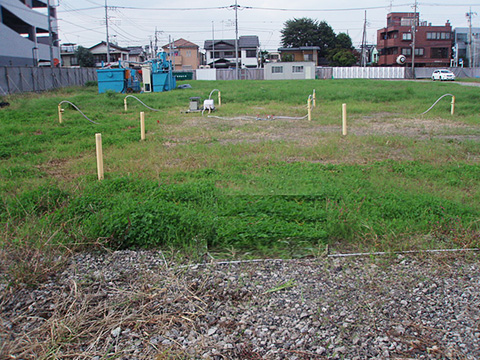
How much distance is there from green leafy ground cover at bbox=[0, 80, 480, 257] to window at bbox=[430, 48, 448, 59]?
61045 millimetres

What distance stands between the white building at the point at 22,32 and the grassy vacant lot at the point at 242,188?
31445 mm

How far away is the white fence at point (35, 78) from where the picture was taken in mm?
27078

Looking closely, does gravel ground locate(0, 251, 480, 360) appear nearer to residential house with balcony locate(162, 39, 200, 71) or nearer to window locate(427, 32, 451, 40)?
window locate(427, 32, 451, 40)

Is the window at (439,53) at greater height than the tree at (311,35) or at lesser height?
lesser

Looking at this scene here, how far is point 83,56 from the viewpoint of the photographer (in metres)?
72.5

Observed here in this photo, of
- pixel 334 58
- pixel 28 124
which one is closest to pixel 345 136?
pixel 28 124

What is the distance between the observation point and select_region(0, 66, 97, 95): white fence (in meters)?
27.1

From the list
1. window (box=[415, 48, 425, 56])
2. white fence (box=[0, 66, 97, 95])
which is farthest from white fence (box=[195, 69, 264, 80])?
window (box=[415, 48, 425, 56])

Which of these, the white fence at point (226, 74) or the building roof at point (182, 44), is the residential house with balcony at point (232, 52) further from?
the white fence at point (226, 74)

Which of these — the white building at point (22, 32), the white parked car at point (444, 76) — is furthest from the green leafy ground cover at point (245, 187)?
the white parked car at point (444, 76)

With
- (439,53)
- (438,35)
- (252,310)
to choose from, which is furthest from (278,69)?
(252,310)

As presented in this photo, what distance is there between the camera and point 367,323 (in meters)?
3.31

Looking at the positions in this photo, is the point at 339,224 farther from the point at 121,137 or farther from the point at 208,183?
the point at 121,137

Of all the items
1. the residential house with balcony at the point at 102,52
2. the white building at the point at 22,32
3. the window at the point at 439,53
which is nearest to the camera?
the white building at the point at 22,32
